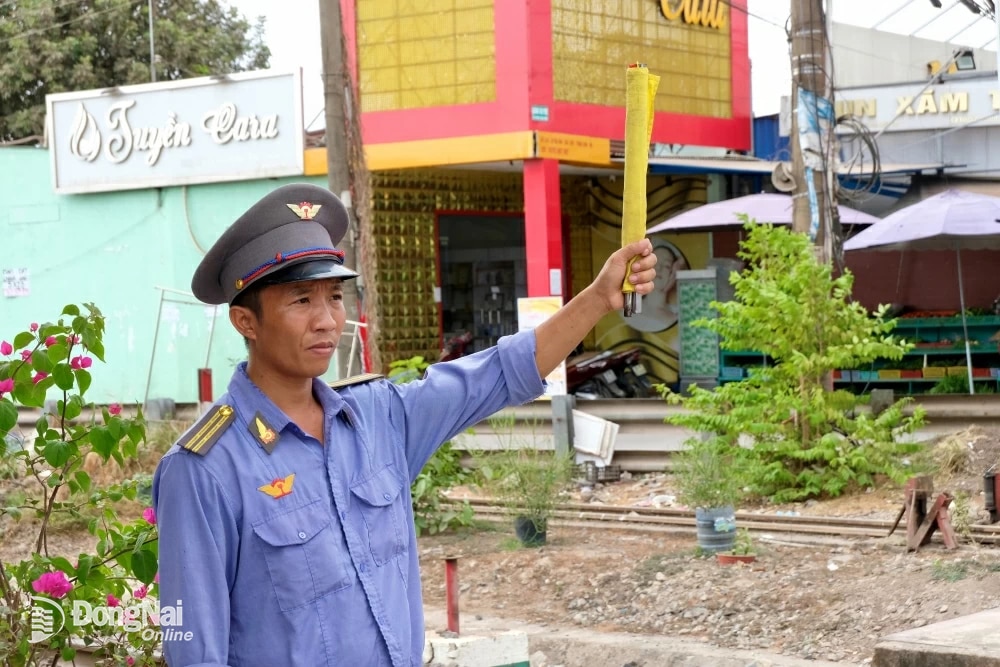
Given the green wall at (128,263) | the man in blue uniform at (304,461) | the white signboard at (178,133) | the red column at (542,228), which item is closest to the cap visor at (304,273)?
the man in blue uniform at (304,461)

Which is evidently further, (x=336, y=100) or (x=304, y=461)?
(x=336, y=100)

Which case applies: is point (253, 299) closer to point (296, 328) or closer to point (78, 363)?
point (296, 328)

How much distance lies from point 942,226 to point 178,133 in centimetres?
1061

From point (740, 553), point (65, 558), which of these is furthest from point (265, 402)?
point (740, 553)

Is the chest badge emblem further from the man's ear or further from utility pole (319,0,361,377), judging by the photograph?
utility pole (319,0,361,377)

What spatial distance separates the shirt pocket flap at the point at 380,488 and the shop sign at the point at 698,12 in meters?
16.7

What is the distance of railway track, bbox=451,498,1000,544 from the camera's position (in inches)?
407

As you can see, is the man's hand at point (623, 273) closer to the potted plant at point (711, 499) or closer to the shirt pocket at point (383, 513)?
the shirt pocket at point (383, 513)

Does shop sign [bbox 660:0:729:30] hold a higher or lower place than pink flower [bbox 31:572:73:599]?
higher

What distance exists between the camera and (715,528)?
31.9ft

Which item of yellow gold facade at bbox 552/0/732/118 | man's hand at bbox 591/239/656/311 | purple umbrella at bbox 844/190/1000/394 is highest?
yellow gold facade at bbox 552/0/732/118

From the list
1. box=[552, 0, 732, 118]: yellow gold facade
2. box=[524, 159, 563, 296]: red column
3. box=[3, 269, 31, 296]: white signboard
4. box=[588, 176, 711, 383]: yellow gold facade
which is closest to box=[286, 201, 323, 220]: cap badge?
box=[524, 159, 563, 296]: red column

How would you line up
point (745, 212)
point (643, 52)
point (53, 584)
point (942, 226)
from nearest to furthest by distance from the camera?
point (53, 584) < point (942, 226) < point (745, 212) < point (643, 52)

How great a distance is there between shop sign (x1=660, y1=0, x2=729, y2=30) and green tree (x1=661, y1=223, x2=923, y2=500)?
7.87m
